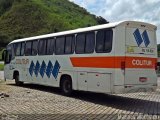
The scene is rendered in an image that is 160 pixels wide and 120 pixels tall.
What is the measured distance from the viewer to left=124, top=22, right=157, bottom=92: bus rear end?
52.0 ft

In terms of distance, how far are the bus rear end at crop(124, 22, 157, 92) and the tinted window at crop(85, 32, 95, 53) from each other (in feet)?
5.63

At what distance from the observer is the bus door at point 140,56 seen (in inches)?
624

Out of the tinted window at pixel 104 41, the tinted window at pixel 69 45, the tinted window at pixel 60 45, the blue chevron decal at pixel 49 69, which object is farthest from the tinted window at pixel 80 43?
the blue chevron decal at pixel 49 69

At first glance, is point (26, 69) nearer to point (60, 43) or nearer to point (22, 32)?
point (60, 43)

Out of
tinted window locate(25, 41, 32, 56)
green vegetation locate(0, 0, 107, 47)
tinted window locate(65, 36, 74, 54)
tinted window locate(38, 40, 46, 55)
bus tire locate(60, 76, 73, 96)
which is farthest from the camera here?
green vegetation locate(0, 0, 107, 47)

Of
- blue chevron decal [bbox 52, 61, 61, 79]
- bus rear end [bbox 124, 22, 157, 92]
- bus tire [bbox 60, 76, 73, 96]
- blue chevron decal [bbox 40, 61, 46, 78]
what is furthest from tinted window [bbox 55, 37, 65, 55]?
bus rear end [bbox 124, 22, 157, 92]

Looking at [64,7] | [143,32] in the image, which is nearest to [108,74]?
[143,32]

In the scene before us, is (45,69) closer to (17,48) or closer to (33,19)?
(17,48)

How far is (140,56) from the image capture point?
1631cm

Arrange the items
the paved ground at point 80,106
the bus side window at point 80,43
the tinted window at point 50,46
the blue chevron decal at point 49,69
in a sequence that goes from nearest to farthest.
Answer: the paved ground at point 80,106 → the bus side window at point 80,43 → the tinted window at point 50,46 → the blue chevron decal at point 49,69

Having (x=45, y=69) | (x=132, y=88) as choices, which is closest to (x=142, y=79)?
(x=132, y=88)

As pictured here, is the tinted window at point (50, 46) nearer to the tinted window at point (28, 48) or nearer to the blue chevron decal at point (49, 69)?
the blue chevron decal at point (49, 69)

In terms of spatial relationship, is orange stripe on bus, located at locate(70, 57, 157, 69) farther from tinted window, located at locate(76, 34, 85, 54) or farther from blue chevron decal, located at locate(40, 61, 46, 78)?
blue chevron decal, located at locate(40, 61, 46, 78)

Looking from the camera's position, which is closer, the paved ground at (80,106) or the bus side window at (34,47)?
the paved ground at (80,106)
